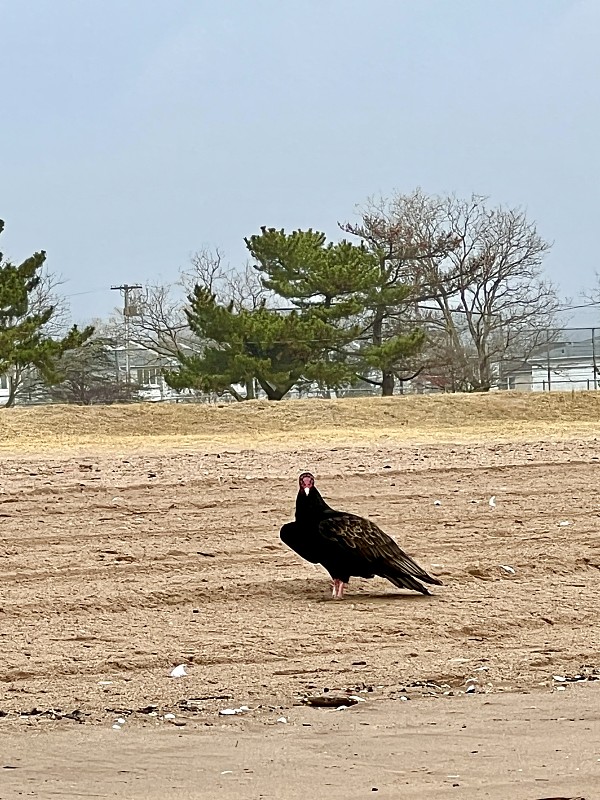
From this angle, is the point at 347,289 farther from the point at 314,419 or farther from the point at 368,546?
the point at 368,546

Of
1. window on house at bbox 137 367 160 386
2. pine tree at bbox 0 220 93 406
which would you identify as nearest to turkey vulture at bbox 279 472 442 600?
pine tree at bbox 0 220 93 406

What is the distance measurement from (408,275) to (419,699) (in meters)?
41.3

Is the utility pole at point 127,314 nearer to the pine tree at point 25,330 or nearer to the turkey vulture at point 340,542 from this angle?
the pine tree at point 25,330

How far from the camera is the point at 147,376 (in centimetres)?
5119

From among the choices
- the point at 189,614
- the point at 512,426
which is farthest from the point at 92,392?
the point at 189,614

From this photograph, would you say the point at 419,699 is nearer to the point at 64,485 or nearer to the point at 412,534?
the point at 412,534

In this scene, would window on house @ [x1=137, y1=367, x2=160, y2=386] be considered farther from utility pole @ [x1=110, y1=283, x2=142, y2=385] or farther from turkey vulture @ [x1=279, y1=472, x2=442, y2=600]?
turkey vulture @ [x1=279, y1=472, x2=442, y2=600]

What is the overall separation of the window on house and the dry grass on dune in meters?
19.8

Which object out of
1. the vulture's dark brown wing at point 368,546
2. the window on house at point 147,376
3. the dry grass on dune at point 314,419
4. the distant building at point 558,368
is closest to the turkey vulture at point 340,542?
the vulture's dark brown wing at point 368,546

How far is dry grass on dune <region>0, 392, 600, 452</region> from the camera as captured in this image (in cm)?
2538

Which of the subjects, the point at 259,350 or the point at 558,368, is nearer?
the point at 259,350

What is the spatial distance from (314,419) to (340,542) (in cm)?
1858

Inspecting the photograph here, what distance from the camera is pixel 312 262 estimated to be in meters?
42.8

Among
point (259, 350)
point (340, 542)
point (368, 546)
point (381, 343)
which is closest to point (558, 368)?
point (381, 343)
